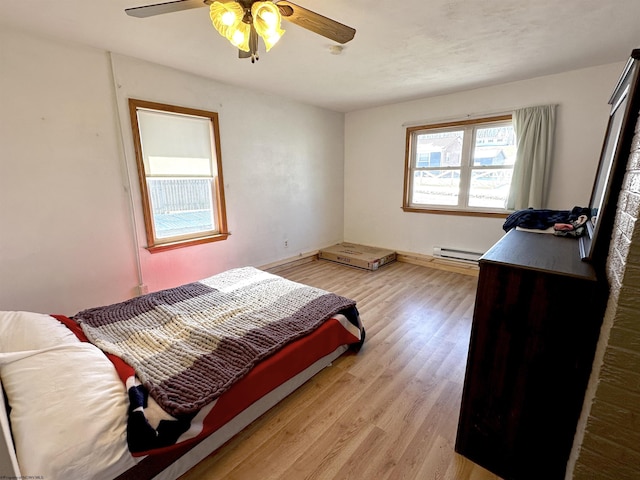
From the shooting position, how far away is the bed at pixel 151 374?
3.32ft

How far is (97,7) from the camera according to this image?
1.81 metres

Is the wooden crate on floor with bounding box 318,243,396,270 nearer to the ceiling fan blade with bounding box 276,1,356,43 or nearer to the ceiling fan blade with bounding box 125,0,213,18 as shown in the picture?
the ceiling fan blade with bounding box 276,1,356,43

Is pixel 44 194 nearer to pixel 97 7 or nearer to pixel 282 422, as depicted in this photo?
pixel 97 7

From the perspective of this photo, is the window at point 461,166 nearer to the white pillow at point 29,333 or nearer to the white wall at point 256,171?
the white wall at point 256,171

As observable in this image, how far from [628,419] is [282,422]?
1.51 metres

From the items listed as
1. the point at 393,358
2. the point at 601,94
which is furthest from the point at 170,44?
the point at 601,94

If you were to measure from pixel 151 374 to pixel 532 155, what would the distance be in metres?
4.25

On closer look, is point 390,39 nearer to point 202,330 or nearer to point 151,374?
point 202,330

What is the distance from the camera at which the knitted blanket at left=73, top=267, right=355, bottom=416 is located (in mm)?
1394

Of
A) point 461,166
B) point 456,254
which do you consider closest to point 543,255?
point 456,254

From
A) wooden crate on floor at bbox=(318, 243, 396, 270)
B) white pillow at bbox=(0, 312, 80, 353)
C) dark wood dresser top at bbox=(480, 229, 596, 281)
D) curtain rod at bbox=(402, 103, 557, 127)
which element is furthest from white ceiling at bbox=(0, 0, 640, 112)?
wooden crate on floor at bbox=(318, 243, 396, 270)

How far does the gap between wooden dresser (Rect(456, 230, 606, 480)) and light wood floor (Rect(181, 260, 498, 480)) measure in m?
0.22

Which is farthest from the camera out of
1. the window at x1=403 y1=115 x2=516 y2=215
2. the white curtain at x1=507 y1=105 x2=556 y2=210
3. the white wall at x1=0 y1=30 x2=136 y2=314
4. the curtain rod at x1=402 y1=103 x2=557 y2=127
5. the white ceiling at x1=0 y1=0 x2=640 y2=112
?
the window at x1=403 y1=115 x2=516 y2=215

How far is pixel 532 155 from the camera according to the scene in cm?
329
